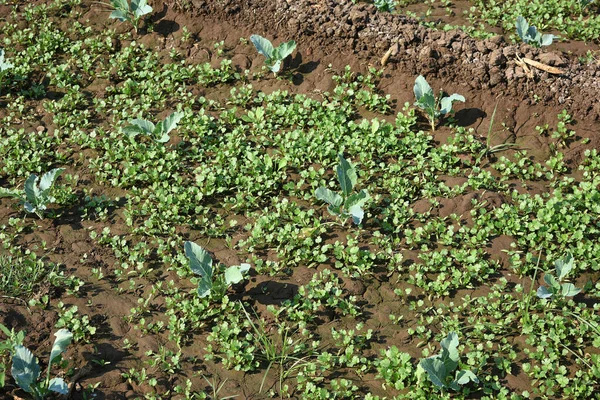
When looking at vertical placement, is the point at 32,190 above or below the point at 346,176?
above

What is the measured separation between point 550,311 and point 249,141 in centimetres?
288

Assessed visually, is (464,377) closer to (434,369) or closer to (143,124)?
(434,369)

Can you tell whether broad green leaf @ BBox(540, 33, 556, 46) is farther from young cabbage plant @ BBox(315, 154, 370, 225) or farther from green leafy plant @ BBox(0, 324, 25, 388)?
green leafy plant @ BBox(0, 324, 25, 388)

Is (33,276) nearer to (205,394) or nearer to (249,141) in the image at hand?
(205,394)

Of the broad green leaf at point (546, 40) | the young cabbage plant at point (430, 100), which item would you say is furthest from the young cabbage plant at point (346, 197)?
the broad green leaf at point (546, 40)

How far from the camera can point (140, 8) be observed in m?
7.41

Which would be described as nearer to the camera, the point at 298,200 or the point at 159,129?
the point at 298,200

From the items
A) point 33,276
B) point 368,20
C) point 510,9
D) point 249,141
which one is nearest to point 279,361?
point 33,276

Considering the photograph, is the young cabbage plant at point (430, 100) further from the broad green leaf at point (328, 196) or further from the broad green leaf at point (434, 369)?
the broad green leaf at point (434, 369)

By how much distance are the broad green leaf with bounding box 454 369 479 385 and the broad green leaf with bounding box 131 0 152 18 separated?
4756 millimetres

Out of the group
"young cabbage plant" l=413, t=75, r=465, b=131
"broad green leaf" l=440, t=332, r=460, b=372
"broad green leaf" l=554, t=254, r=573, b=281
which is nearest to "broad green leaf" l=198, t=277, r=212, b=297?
"broad green leaf" l=440, t=332, r=460, b=372

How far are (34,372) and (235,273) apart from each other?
1416 mm

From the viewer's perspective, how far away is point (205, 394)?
4570 millimetres

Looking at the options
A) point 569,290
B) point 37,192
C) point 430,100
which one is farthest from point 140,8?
point 569,290
